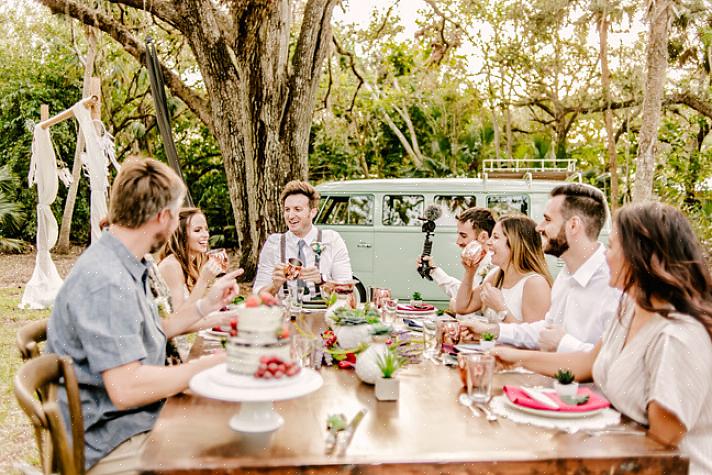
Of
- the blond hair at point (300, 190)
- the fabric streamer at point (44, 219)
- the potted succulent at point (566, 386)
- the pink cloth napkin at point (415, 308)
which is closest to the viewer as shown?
the potted succulent at point (566, 386)

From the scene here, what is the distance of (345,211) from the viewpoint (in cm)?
932

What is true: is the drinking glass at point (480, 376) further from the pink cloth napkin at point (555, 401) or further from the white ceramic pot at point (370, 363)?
the white ceramic pot at point (370, 363)

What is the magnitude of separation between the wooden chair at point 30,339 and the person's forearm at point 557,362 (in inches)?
70.6

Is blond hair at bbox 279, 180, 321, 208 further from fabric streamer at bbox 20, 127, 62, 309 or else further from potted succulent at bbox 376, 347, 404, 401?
fabric streamer at bbox 20, 127, 62, 309

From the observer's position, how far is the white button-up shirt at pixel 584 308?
3.11 m

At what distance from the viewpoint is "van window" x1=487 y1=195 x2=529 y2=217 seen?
901 cm

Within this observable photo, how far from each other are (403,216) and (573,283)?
5.96 meters

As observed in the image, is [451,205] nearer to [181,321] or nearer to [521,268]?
[521,268]

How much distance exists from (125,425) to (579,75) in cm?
1686

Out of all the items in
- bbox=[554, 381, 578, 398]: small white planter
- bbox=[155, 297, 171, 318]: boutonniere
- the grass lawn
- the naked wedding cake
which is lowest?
the grass lawn

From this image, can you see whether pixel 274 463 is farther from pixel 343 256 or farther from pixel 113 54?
pixel 113 54

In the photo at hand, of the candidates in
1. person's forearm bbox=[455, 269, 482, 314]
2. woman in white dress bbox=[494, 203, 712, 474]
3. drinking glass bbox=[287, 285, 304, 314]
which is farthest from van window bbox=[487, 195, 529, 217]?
woman in white dress bbox=[494, 203, 712, 474]

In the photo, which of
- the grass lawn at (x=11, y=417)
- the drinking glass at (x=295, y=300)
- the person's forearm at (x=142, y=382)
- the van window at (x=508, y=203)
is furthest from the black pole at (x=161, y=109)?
the person's forearm at (x=142, y=382)

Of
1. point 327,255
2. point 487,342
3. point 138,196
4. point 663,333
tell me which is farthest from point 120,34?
point 663,333
